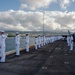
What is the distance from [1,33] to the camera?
51.6ft

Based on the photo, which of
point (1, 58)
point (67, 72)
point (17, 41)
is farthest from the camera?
point (17, 41)

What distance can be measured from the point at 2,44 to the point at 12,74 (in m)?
5.20

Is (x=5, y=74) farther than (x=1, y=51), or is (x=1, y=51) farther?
(x=1, y=51)

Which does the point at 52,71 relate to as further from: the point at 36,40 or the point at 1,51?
the point at 36,40

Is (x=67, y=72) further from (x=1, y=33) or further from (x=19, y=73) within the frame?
(x=1, y=33)

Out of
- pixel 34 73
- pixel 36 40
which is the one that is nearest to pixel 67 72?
pixel 34 73

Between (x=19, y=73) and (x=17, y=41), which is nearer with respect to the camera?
(x=19, y=73)

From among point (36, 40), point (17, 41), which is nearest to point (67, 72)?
point (17, 41)

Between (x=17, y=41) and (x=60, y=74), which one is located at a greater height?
(x=17, y=41)

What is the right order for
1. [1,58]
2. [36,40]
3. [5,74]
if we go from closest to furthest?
1. [5,74]
2. [1,58]
3. [36,40]

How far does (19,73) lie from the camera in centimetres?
1103

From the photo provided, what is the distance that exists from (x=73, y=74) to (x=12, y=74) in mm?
3006

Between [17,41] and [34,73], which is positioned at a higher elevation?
[17,41]

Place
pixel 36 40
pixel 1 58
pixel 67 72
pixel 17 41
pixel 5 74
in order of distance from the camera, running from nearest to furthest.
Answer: pixel 5 74 < pixel 67 72 < pixel 1 58 < pixel 17 41 < pixel 36 40
